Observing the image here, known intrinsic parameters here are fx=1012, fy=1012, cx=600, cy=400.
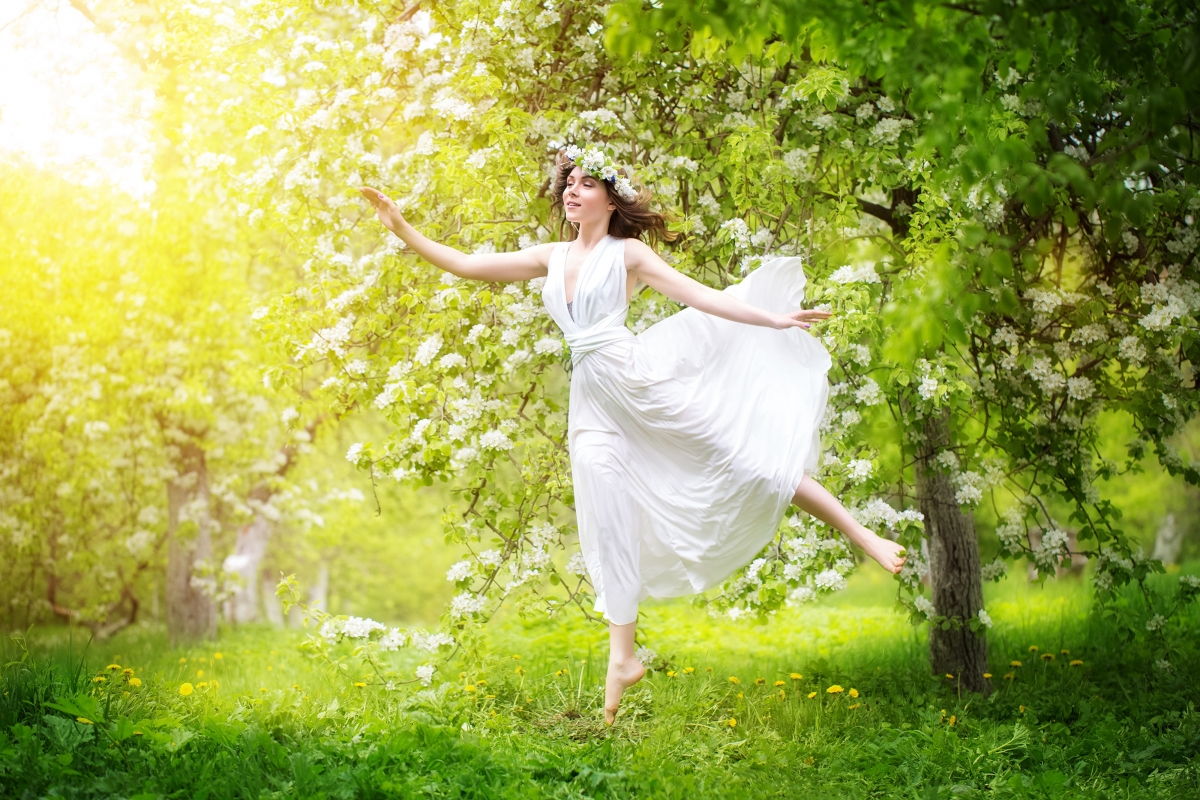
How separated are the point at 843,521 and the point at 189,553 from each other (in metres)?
9.41

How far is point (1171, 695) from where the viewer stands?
18.7 ft

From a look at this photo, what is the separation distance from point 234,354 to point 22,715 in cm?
623

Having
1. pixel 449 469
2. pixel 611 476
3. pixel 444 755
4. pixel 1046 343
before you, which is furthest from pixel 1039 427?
pixel 444 755

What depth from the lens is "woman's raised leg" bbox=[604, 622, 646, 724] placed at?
4.49 m

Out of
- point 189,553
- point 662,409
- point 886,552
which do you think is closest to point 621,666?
point 662,409

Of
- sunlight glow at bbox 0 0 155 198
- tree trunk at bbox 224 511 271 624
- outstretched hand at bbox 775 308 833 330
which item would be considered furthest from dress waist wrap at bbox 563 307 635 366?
tree trunk at bbox 224 511 271 624

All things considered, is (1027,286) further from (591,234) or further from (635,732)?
(635,732)

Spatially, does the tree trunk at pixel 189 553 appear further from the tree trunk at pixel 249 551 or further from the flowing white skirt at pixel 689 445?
the flowing white skirt at pixel 689 445

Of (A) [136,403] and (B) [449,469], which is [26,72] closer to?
(A) [136,403]

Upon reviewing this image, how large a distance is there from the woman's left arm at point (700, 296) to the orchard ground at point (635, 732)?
6.25ft

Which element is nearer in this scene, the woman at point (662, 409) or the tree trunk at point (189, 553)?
the woman at point (662, 409)

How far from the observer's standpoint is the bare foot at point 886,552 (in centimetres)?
420

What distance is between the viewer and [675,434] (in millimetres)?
4574

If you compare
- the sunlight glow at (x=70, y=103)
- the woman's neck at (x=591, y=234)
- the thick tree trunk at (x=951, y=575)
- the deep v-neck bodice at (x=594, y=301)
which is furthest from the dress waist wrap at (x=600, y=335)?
the sunlight glow at (x=70, y=103)
